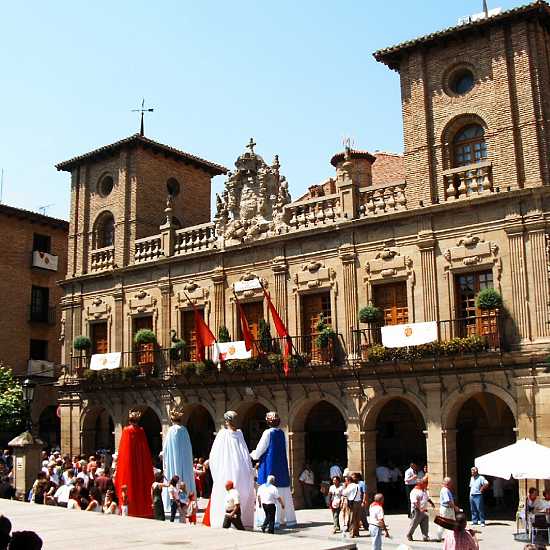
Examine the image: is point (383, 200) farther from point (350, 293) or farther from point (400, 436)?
point (400, 436)

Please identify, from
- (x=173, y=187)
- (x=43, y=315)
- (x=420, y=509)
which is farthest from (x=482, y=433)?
(x=43, y=315)

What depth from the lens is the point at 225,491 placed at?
14398mm

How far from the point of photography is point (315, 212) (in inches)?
1039

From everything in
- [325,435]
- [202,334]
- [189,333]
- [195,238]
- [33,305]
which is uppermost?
[195,238]

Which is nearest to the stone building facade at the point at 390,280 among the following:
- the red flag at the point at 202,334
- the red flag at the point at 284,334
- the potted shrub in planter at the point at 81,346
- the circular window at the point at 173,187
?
the red flag at the point at 284,334

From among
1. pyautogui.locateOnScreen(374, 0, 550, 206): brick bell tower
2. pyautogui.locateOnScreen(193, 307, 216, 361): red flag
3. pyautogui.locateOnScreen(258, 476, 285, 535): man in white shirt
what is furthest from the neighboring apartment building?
pyautogui.locateOnScreen(258, 476, 285, 535): man in white shirt

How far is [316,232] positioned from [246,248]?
10.1 ft

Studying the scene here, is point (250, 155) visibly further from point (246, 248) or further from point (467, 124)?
point (467, 124)

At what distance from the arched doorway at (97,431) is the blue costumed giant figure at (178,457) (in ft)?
54.4

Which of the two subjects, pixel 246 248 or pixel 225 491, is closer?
pixel 225 491

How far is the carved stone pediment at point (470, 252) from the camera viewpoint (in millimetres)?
22188

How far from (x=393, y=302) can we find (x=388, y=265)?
1.14 meters

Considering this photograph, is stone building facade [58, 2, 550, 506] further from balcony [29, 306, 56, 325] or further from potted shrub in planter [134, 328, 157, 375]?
balcony [29, 306, 56, 325]

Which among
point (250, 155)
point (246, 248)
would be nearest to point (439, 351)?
point (246, 248)
